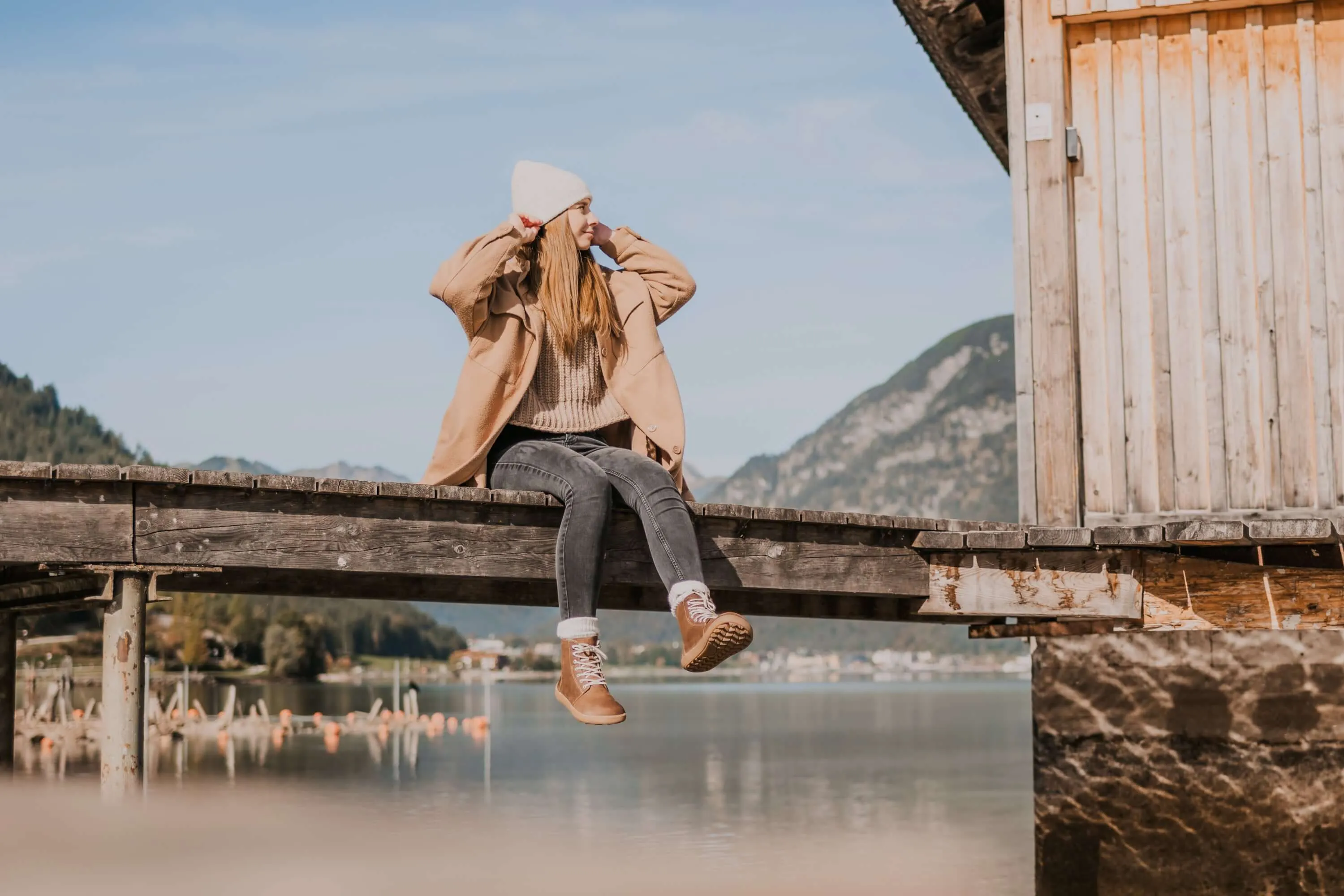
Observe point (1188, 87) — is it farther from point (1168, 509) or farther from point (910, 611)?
point (910, 611)

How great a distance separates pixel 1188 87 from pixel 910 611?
122 inches

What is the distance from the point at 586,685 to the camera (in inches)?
237

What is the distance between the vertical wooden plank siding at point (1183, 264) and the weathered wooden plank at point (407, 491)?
Answer: 3.80m

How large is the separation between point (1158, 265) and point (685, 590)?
3.50 metres

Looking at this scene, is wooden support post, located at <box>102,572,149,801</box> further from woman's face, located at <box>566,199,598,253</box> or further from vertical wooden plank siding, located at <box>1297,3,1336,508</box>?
vertical wooden plank siding, located at <box>1297,3,1336,508</box>

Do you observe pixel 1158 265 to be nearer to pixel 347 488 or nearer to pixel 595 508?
pixel 595 508

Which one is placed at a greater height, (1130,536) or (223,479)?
(223,479)

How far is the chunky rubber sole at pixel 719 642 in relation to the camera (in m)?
5.79

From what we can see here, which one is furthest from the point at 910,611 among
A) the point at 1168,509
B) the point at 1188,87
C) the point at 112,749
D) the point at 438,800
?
the point at 438,800

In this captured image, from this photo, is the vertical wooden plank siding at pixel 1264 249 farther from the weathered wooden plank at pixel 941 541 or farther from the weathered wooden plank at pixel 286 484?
the weathered wooden plank at pixel 286 484

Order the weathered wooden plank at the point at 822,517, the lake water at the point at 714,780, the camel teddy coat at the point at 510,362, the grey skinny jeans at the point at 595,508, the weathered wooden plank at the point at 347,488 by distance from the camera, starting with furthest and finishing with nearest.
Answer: the lake water at the point at 714,780 → the weathered wooden plank at the point at 822,517 → the camel teddy coat at the point at 510,362 → the weathered wooden plank at the point at 347,488 → the grey skinny jeans at the point at 595,508


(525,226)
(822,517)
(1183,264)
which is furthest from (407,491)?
(1183,264)

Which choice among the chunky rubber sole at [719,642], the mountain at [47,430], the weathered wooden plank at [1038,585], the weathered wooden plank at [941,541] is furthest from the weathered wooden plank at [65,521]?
the mountain at [47,430]

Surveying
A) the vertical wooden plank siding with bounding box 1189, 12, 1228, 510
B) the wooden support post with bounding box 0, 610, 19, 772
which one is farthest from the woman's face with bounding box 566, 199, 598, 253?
the wooden support post with bounding box 0, 610, 19, 772
